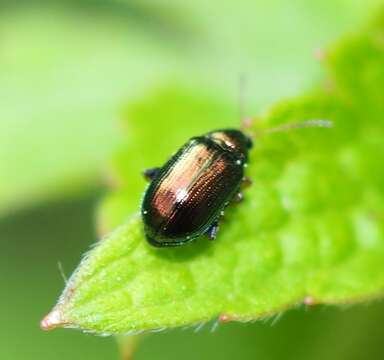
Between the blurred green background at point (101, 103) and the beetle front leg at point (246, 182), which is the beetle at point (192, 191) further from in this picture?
the blurred green background at point (101, 103)

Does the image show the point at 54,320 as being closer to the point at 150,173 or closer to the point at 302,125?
the point at 150,173

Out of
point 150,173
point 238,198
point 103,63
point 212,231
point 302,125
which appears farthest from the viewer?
point 103,63

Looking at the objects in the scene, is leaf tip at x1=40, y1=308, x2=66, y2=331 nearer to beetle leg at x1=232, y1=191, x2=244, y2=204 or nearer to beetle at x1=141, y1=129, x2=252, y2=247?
beetle at x1=141, y1=129, x2=252, y2=247

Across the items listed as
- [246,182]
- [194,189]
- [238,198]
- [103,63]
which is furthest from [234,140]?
[103,63]

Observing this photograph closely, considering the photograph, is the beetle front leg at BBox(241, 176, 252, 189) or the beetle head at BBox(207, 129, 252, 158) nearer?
the beetle front leg at BBox(241, 176, 252, 189)

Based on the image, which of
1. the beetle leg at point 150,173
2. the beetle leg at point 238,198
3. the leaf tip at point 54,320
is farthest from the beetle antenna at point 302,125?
the leaf tip at point 54,320

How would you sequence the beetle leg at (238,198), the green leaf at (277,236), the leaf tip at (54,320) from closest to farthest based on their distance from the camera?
the leaf tip at (54,320) < the green leaf at (277,236) < the beetle leg at (238,198)

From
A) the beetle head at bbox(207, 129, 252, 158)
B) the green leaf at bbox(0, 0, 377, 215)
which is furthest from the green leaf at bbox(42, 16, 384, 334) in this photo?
the green leaf at bbox(0, 0, 377, 215)

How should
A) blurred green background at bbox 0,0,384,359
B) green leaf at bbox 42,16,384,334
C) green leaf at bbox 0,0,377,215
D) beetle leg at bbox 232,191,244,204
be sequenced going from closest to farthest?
green leaf at bbox 42,16,384,334 < beetle leg at bbox 232,191,244,204 < blurred green background at bbox 0,0,384,359 < green leaf at bbox 0,0,377,215
